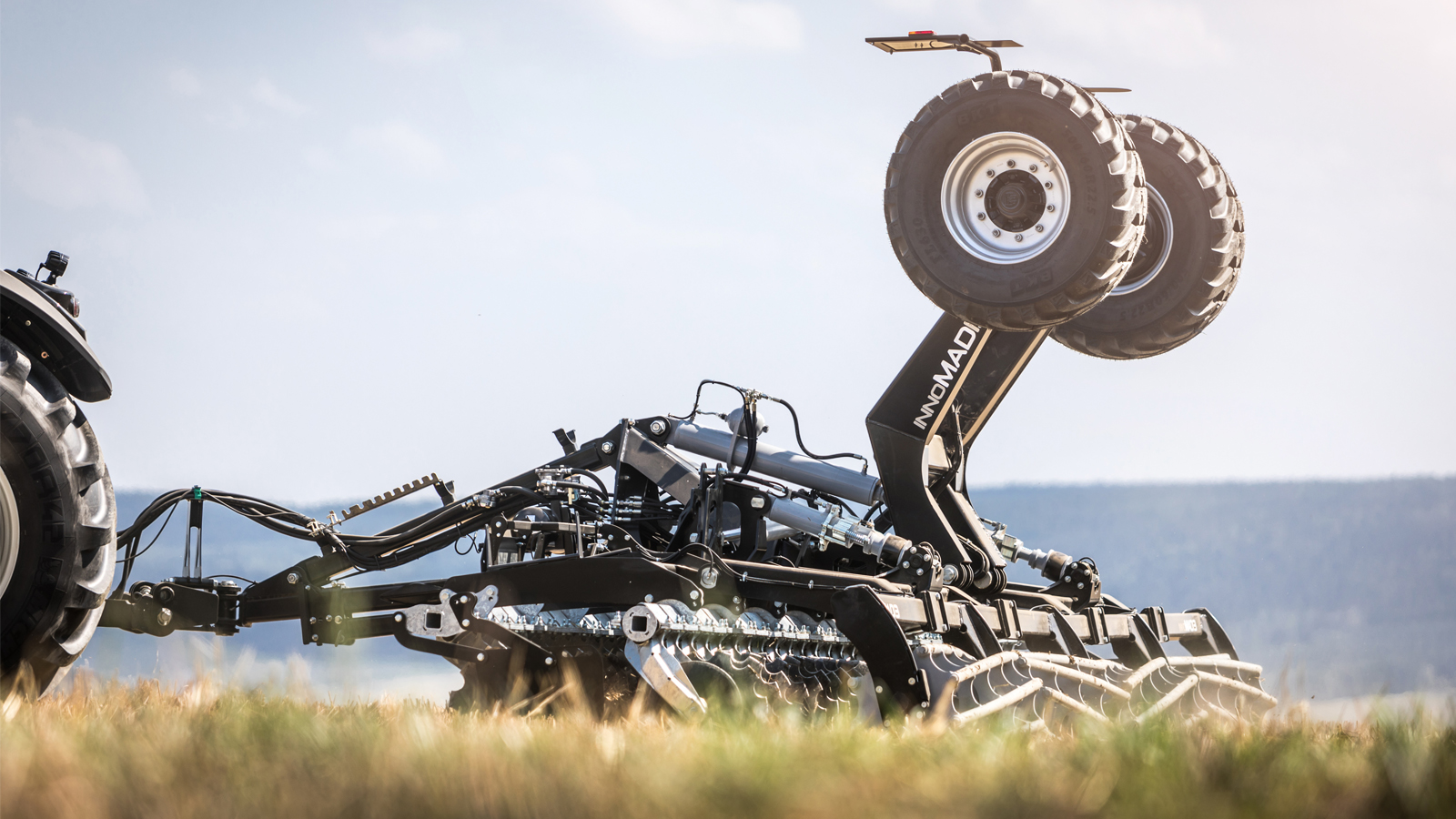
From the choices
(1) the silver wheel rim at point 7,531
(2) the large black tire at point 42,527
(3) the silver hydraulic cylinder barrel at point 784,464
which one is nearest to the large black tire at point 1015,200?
(3) the silver hydraulic cylinder barrel at point 784,464

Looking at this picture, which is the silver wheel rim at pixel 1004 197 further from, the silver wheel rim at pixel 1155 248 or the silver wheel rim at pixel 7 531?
the silver wheel rim at pixel 7 531

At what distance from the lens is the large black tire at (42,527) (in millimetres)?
4723

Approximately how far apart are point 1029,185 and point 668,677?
11.1 ft

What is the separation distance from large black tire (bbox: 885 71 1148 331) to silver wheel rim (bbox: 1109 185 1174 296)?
5.23 feet

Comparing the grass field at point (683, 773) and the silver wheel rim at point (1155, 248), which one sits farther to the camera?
the silver wheel rim at point (1155, 248)

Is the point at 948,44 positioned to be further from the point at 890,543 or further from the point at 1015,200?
the point at 890,543

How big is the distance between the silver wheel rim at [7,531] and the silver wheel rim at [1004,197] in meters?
4.80

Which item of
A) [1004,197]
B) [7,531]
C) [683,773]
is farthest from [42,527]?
[1004,197]

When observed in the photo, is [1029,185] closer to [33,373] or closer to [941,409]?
[941,409]

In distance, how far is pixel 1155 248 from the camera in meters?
8.38

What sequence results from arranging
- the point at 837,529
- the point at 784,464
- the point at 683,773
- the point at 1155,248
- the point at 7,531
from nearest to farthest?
the point at 683,773, the point at 7,531, the point at 837,529, the point at 784,464, the point at 1155,248

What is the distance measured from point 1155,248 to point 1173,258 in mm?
169

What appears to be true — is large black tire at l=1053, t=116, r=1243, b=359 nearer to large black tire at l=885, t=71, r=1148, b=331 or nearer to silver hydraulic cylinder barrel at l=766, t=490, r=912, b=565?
large black tire at l=885, t=71, r=1148, b=331

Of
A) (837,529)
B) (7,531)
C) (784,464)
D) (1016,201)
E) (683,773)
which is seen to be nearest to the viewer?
(683,773)
